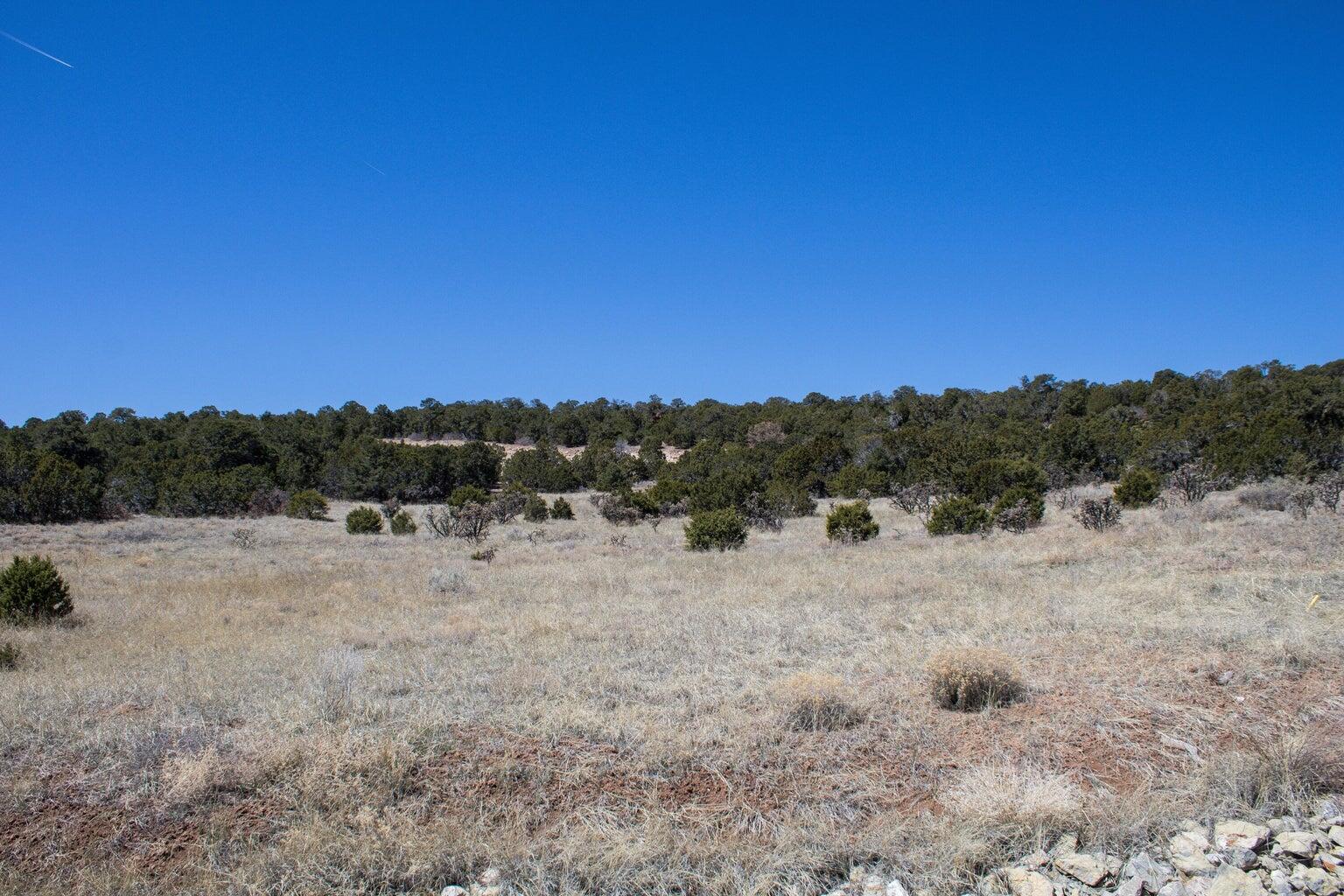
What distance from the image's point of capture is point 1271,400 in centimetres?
3938

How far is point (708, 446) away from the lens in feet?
164

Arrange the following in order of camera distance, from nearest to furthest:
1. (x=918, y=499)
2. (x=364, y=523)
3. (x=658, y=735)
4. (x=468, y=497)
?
(x=658, y=735) → (x=918, y=499) → (x=364, y=523) → (x=468, y=497)

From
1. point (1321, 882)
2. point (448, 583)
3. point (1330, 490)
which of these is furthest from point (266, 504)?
point (1330, 490)

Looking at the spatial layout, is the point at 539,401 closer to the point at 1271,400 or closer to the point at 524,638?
the point at 1271,400

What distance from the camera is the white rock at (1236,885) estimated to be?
3.59 metres

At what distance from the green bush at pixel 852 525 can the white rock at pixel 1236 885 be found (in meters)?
16.2

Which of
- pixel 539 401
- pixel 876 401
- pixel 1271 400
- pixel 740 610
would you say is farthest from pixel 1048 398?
pixel 740 610

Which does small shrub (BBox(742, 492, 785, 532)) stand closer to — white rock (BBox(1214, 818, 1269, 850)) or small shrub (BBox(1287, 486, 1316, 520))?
small shrub (BBox(1287, 486, 1316, 520))

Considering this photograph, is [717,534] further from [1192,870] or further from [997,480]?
[1192,870]

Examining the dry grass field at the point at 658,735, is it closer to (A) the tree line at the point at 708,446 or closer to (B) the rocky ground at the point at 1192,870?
(B) the rocky ground at the point at 1192,870

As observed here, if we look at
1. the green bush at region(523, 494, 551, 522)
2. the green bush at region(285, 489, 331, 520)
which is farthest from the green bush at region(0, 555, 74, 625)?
the green bush at region(285, 489, 331, 520)

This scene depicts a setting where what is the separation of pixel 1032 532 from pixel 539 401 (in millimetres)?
70245

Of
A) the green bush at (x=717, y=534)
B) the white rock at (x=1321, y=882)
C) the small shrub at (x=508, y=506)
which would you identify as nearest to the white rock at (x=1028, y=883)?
the white rock at (x=1321, y=882)

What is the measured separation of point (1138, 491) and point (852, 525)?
35.3ft
